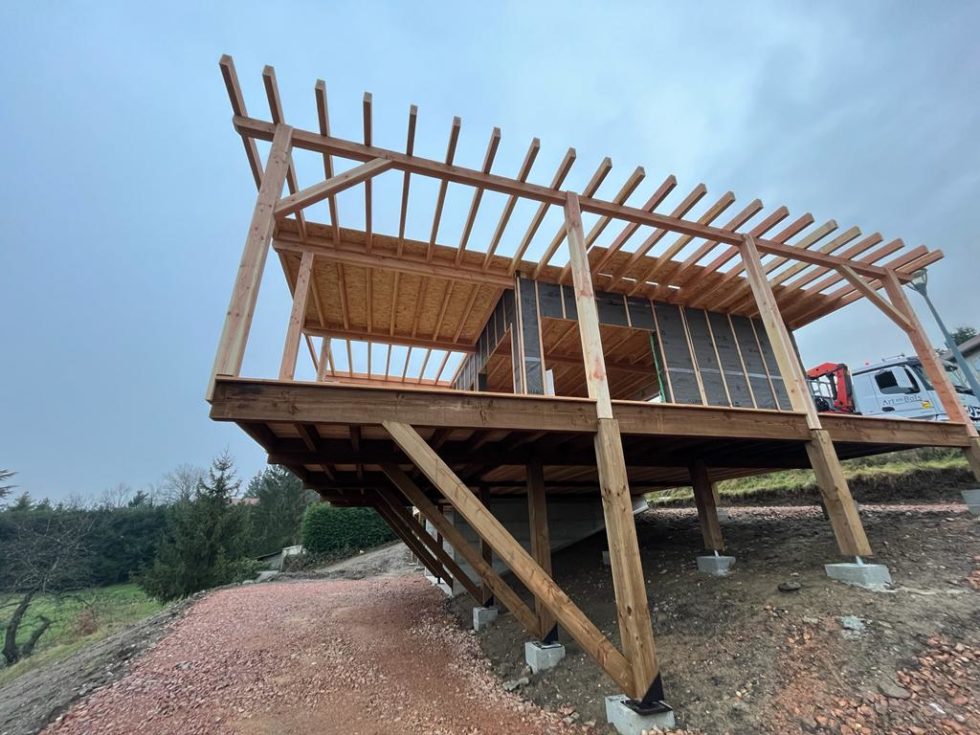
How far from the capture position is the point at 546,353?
9.09 meters

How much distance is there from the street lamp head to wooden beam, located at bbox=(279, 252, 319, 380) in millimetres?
10230

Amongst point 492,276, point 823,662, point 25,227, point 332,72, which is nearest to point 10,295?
point 25,227

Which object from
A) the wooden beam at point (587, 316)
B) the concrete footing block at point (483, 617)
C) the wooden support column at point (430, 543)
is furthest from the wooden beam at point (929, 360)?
the wooden support column at point (430, 543)

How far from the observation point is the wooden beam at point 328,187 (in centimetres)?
423

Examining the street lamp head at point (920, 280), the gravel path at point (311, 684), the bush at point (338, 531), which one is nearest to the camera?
the gravel path at point (311, 684)

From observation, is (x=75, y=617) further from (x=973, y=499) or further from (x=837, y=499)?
(x=973, y=499)

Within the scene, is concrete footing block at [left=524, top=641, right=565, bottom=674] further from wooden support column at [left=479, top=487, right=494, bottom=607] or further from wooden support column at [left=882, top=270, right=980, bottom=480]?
wooden support column at [left=882, top=270, right=980, bottom=480]

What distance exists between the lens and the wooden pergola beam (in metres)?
4.60

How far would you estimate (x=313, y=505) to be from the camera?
65.1 ft

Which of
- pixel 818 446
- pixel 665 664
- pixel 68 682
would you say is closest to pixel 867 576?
pixel 818 446

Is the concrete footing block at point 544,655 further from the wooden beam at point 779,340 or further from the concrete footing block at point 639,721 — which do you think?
the wooden beam at point 779,340

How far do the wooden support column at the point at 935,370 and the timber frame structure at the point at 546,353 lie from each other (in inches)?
1.3

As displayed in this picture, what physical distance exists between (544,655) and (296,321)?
18.0 feet

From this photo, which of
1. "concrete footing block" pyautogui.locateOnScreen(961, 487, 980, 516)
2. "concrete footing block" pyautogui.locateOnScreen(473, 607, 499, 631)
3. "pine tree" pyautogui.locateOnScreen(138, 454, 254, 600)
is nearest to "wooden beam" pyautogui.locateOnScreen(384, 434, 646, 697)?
"concrete footing block" pyautogui.locateOnScreen(473, 607, 499, 631)
